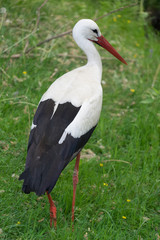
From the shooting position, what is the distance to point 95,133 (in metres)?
4.52

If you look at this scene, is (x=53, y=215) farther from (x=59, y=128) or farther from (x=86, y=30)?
(x=86, y=30)

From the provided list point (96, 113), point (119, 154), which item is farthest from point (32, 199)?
point (119, 154)

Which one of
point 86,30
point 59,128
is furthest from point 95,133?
point 59,128

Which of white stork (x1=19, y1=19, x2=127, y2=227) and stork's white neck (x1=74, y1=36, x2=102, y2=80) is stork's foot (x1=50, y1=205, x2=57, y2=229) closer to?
white stork (x1=19, y1=19, x2=127, y2=227)

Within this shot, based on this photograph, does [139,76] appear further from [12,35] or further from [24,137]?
[24,137]

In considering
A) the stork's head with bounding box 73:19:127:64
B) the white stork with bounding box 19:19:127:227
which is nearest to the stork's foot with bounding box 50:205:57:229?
the white stork with bounding box 19:19:127:227

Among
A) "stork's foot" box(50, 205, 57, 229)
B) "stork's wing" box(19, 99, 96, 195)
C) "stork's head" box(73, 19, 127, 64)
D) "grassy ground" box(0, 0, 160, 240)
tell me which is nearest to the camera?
"stork's wing" box(19, 99, 96, 195)

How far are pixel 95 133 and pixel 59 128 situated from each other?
4.90 feet

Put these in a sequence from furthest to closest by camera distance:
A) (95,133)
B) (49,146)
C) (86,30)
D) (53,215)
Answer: (95,133), (86,30), (53,215), (49,146)

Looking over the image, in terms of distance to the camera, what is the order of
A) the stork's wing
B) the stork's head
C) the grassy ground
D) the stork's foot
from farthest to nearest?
the stork's head, the grassy ground, the stork's foot, the stork's wing

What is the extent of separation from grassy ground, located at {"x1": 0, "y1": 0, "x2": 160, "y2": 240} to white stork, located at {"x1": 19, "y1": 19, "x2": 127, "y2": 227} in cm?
23

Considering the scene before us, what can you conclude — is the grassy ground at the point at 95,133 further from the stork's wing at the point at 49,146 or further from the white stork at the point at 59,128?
the stork's wing at the point at 49,146

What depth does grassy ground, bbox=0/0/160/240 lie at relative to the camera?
10.6 feet

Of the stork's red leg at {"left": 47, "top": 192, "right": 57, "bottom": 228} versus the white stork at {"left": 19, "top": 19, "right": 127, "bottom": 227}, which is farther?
the stork's red leg at {"left": 47, "top": 192, "right": 57, "bottom": 228}
